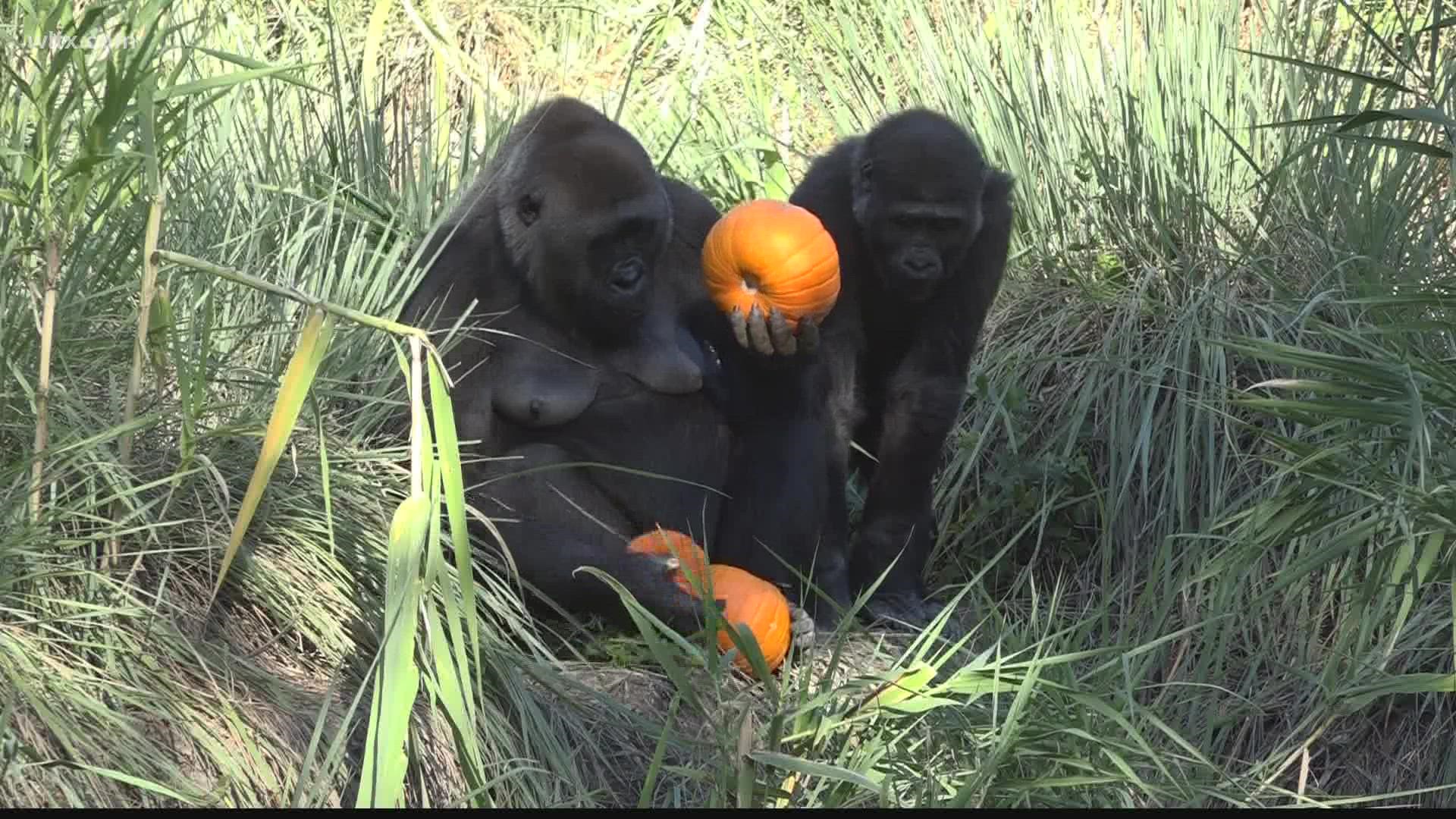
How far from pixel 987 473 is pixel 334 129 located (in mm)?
1891

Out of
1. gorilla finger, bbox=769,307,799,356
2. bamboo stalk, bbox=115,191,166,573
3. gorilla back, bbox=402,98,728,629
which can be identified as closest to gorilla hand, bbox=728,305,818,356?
gorilla finger, bbox=769,307,799,356

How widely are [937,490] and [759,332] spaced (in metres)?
1.04

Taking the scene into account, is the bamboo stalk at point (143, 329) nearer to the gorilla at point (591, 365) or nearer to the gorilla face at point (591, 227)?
the gorilla at point (591, 365)

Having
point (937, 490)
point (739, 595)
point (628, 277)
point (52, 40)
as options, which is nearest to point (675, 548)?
point (739, 595)

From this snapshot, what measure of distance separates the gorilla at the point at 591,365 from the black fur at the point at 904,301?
0.21 metres

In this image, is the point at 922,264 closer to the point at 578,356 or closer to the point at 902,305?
the point at 902,305

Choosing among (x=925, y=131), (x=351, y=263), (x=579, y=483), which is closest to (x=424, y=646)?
(x=579, y=483)

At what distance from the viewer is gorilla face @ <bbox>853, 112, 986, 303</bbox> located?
3744mm

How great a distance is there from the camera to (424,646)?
8.88ft

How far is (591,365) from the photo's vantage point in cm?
368

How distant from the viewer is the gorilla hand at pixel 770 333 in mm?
3537

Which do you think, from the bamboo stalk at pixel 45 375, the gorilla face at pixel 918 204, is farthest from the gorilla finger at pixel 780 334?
the bamboo stalk at pixel 45 375

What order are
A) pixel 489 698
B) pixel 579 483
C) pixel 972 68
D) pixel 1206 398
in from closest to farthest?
pixel 489 698
pixel 579 483
pixel 1206 398
pixel 972 68

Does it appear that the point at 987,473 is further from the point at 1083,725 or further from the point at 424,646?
the point at 424,646
